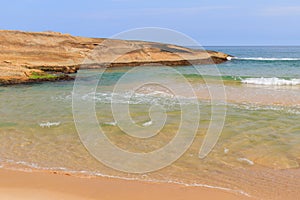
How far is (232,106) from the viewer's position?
11.4m

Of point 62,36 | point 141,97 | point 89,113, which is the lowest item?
point 89,113

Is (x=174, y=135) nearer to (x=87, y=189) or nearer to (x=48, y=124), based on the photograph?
(x=48, y=124)

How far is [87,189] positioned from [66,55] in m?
25.9

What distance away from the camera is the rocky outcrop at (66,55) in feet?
71.5

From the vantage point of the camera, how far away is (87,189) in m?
4.64

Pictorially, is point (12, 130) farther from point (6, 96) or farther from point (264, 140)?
point (6, 96)

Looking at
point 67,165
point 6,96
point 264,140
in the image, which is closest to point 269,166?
point 264,140

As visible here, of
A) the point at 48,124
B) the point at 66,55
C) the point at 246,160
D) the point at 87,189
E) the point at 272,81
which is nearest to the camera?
the point at 87,189

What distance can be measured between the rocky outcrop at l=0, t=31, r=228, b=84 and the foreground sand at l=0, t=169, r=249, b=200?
15527mm

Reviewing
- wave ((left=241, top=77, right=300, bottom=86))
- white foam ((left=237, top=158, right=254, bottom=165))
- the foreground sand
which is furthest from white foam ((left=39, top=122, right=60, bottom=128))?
wave ((left=241, top=77, right=300, bottom=86))

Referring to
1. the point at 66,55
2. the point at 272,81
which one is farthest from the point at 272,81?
the point at 66,55

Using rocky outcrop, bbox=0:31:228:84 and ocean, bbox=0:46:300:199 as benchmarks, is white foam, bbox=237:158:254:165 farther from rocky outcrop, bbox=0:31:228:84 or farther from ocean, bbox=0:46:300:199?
rocky outcrop, bbox=0:31:228:84

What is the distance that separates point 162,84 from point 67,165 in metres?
13.4

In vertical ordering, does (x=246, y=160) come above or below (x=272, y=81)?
below
